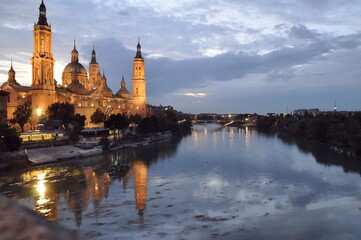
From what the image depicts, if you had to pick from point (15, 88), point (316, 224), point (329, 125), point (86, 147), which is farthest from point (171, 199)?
point (15, 88)

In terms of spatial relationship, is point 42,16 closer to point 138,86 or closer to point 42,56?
point 42,56

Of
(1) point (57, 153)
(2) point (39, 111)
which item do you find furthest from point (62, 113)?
(1) point (57, 153)

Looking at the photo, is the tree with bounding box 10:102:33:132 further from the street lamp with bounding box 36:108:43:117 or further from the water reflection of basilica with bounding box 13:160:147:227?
the water reflection of basilica with bounding box 13:160:147:227

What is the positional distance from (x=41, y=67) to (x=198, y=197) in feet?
149

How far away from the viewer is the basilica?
59.7 meters

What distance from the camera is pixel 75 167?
118ft

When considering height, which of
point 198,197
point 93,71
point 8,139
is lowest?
point 198,197

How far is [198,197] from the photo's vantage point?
22641 mm

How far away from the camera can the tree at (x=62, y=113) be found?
5501 cm

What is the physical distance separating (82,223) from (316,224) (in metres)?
11.1

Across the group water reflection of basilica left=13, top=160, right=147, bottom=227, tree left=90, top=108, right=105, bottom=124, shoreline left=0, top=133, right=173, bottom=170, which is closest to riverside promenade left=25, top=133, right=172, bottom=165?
shoreline left=0, top=133, right=173, bottom=170

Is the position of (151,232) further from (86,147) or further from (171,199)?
(86,147)

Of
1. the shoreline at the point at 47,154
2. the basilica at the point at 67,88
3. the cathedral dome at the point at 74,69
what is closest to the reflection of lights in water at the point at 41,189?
the shoreline at the point at 47,154

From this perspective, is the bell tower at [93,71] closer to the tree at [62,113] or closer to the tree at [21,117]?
the tree at [62,113]
